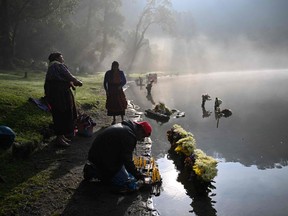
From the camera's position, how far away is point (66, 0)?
4581cm

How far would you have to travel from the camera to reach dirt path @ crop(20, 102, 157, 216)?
315 inches

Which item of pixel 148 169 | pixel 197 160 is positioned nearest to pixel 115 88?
pixel 148 169

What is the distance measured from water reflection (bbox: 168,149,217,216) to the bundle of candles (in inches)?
44.2

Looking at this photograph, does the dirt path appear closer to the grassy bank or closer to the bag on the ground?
the grassy bank

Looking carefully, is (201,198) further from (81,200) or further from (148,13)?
(148,13)

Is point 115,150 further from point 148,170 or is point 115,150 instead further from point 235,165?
point 235,165

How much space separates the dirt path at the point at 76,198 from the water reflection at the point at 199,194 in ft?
5.02

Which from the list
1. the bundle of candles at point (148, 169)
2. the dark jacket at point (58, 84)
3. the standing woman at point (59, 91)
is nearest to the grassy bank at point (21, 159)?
the standing woman at point (59, 91)

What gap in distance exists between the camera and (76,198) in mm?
8625

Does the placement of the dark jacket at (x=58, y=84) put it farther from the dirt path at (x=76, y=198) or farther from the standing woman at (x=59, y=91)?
the dirt path at (x=76, y=198)

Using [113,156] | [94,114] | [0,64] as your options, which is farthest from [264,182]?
[0,64]

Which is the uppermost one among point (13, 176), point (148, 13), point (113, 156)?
point (148, 13)

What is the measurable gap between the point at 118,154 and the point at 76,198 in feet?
5.49

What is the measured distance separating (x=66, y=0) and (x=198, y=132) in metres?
34.0
